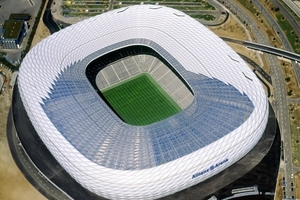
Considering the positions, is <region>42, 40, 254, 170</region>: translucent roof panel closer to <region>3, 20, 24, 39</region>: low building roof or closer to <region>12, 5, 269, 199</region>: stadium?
<region>12, 5, 269, 199</region>: stadium

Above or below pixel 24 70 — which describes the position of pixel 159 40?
above

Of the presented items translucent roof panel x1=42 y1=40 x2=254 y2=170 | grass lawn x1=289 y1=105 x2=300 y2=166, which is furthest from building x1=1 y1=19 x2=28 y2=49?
grass lawn x1=289 y1=105 x2=300 y2=166

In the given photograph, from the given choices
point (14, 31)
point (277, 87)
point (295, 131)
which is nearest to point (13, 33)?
point (14, 31)

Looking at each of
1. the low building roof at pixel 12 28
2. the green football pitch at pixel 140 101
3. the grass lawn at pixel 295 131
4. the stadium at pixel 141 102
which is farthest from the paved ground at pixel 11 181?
the grass lawn at pixel 295 131

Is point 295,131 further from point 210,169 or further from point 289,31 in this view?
point 289,31

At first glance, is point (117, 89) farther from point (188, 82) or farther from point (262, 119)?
point (262, 119)

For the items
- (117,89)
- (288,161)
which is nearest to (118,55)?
(117,89)
